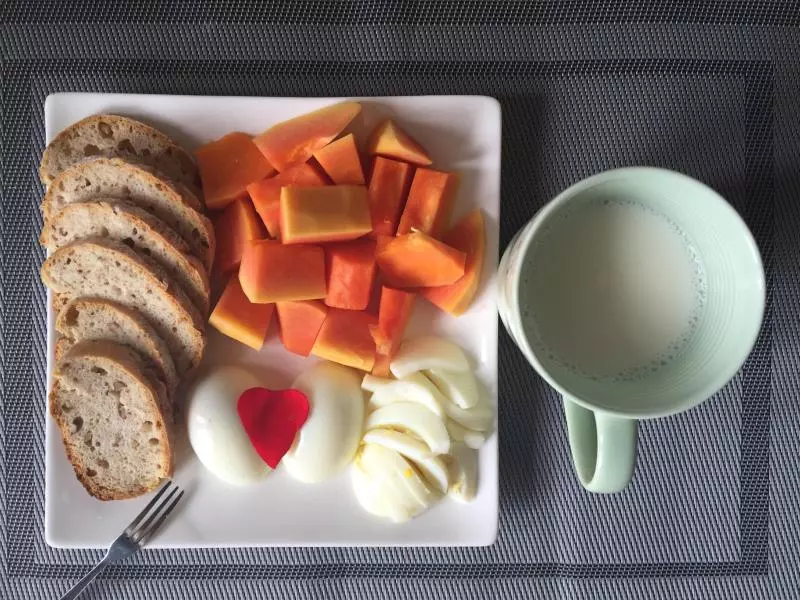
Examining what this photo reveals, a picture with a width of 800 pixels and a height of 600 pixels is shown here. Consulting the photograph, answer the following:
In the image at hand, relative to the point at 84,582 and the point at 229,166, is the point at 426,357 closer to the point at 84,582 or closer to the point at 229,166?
the point at 229,166

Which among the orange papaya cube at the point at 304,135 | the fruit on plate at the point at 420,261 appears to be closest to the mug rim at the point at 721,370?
the fruit on plate at the point at 420,261

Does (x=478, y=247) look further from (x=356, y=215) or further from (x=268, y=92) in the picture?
(x=268, y=92)

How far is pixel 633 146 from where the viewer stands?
1.26 meters

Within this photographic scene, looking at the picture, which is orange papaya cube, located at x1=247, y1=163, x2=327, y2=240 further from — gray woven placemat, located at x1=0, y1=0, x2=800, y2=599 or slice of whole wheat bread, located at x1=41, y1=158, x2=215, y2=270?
gray woven placemat, located at x1=0, y1=0, x2=800, y2=599

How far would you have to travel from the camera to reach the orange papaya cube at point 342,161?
1130 mm

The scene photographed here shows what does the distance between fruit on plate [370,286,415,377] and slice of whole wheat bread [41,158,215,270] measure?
0.30 meters

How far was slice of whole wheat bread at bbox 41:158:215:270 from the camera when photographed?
43.6 inches

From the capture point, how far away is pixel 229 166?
1151 mm

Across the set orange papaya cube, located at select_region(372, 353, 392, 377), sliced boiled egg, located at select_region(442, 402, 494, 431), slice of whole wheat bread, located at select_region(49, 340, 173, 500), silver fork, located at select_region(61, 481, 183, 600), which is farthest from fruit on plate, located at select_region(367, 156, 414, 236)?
silver fork, located at select_region(61, 481, 183, 600)

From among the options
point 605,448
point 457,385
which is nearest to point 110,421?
point 457,385

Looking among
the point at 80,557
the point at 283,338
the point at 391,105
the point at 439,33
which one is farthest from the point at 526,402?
the point at 80,557

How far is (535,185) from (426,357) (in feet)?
1.25

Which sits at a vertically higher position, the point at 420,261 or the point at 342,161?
the point at 342,161

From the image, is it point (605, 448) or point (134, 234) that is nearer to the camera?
point (605, 448)
